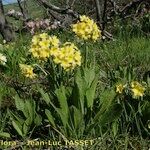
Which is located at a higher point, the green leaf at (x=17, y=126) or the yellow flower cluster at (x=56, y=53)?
the yellow flower cluster at (x=56, y=53)

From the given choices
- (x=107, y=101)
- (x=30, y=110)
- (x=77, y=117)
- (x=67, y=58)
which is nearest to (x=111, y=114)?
(x=107, y=101)

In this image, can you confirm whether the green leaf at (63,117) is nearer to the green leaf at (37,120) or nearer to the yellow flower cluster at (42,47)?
the green leaf at (37,120)

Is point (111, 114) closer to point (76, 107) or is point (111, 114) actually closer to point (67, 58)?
point (76, 107)

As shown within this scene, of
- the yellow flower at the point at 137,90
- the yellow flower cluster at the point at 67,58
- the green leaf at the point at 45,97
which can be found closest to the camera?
the yellow flower at the point at 137,90

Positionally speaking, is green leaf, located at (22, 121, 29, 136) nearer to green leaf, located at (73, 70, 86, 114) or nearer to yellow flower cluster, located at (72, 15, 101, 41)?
green leaf, located at (73, 70, 86, 114)

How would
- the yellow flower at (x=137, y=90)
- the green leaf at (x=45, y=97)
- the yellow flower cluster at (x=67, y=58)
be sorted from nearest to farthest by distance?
the yellow flower at (x=137, y=90) < the yellow flower cluster at (x=67, y=58) < the green leaf at (x=45, y=97)

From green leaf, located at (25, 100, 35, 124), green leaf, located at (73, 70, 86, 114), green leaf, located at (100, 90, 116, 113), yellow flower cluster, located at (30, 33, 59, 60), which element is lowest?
green leaf, located at (25, 100, 35, 124)

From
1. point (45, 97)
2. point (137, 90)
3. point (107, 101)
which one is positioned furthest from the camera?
point (45, 97)

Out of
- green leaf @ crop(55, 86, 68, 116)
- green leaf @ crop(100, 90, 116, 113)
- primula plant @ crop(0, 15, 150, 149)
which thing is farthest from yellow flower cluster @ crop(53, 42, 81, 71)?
green leaf @ crop(100, 90, 116, 113)

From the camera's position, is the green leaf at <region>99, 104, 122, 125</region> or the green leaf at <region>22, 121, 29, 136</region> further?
the green leaf at <region>22, 121, 29, 136</region>

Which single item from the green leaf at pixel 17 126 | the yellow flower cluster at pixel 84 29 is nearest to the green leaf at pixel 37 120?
the green leaf at pixel 17 126

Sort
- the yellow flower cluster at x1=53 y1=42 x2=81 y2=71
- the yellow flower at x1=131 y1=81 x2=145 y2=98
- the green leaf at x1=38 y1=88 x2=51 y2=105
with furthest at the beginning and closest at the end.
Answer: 1. the green leaf at x1=38 y1=88 x2=51 y2=105
2. the yellow flower cluster at x1=53 y1=42 x2=81 y2=71
3. the yellow flower at x1=131 y1=81 x2=145 y2=98

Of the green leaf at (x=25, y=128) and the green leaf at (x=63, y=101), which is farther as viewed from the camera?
the green leaf at (x=25, y=128)

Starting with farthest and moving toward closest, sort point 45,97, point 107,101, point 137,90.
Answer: point 45,97
point 107,101
point 137,90
